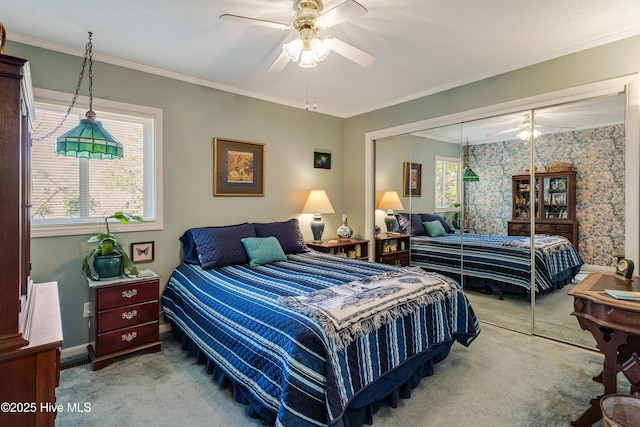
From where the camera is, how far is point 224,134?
361cm

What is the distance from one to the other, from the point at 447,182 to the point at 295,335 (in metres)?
2.77

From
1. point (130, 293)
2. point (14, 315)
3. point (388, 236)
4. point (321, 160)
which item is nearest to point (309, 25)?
point (14, 315)

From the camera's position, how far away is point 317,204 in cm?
421

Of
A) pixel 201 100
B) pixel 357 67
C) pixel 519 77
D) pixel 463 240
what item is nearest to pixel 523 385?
pixel 463 240

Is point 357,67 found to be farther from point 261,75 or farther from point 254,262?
point 254,262

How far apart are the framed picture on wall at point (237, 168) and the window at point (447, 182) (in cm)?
210

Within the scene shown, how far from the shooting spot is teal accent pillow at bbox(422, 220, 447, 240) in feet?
12.6

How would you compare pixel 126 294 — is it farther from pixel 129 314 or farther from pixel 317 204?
pixel 317 204

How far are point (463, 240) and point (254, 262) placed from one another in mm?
2315

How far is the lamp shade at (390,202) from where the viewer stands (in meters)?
4.25

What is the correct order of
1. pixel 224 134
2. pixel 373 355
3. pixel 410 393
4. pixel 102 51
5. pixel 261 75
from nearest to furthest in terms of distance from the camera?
1. pixel 373 355
2. pixel 410 393
3. pixel 102 51
4. pixel 261 75
5. pixel 224 134

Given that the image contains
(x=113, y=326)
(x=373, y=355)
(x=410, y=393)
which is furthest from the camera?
(x=113, y=326)

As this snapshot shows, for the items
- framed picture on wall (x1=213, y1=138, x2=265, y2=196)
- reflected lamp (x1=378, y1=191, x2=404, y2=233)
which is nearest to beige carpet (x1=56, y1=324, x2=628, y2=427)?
framed picture on wall (x1=213, y1=138, x2=265, y2=196)

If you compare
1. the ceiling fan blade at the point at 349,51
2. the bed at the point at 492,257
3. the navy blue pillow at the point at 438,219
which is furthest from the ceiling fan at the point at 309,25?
the bed at the point at 492,257
